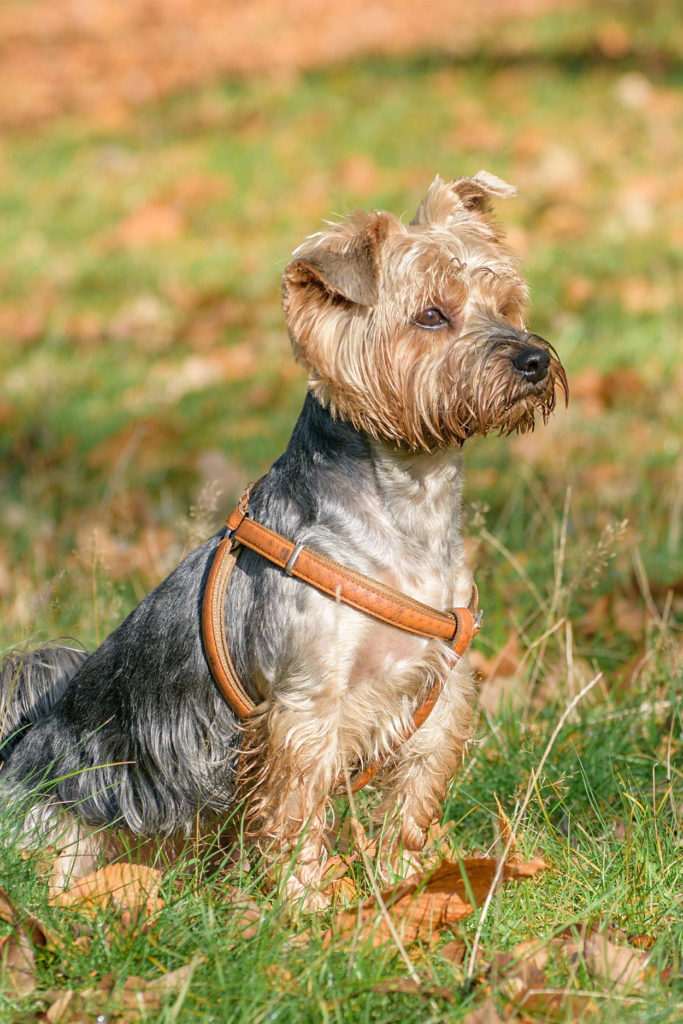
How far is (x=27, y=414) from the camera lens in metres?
7.92

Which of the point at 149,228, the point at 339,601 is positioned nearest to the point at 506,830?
the point at 339,601

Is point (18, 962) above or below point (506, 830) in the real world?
above

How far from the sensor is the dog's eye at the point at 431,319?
3234mm

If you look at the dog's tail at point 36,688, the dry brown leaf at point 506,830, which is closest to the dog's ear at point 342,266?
the dry brown leaf at point 506,830

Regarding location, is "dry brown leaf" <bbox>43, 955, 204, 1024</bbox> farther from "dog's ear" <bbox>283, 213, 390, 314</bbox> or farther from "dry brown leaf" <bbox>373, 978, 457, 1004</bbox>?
"dog's ear" <bbox>283, 213, 390, 314</bbox>

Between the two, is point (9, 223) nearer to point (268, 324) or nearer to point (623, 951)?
point (268, 324)

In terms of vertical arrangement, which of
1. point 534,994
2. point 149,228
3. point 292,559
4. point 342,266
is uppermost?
point 342,266

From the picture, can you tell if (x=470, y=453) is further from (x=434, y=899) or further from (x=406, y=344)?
(x=434, y=899)

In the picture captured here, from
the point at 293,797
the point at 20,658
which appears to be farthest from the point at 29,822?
the point at 293,797

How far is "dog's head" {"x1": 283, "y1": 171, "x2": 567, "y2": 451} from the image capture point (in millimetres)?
3139

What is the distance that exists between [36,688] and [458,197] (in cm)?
228

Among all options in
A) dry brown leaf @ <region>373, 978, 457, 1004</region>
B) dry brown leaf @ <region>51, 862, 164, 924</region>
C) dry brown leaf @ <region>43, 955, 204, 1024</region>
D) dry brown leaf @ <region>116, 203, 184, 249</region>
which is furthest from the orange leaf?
dry brown leaf @ <region>116, 203, 184, 249</region>

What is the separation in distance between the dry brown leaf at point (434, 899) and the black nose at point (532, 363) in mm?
1343

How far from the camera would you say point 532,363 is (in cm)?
316
